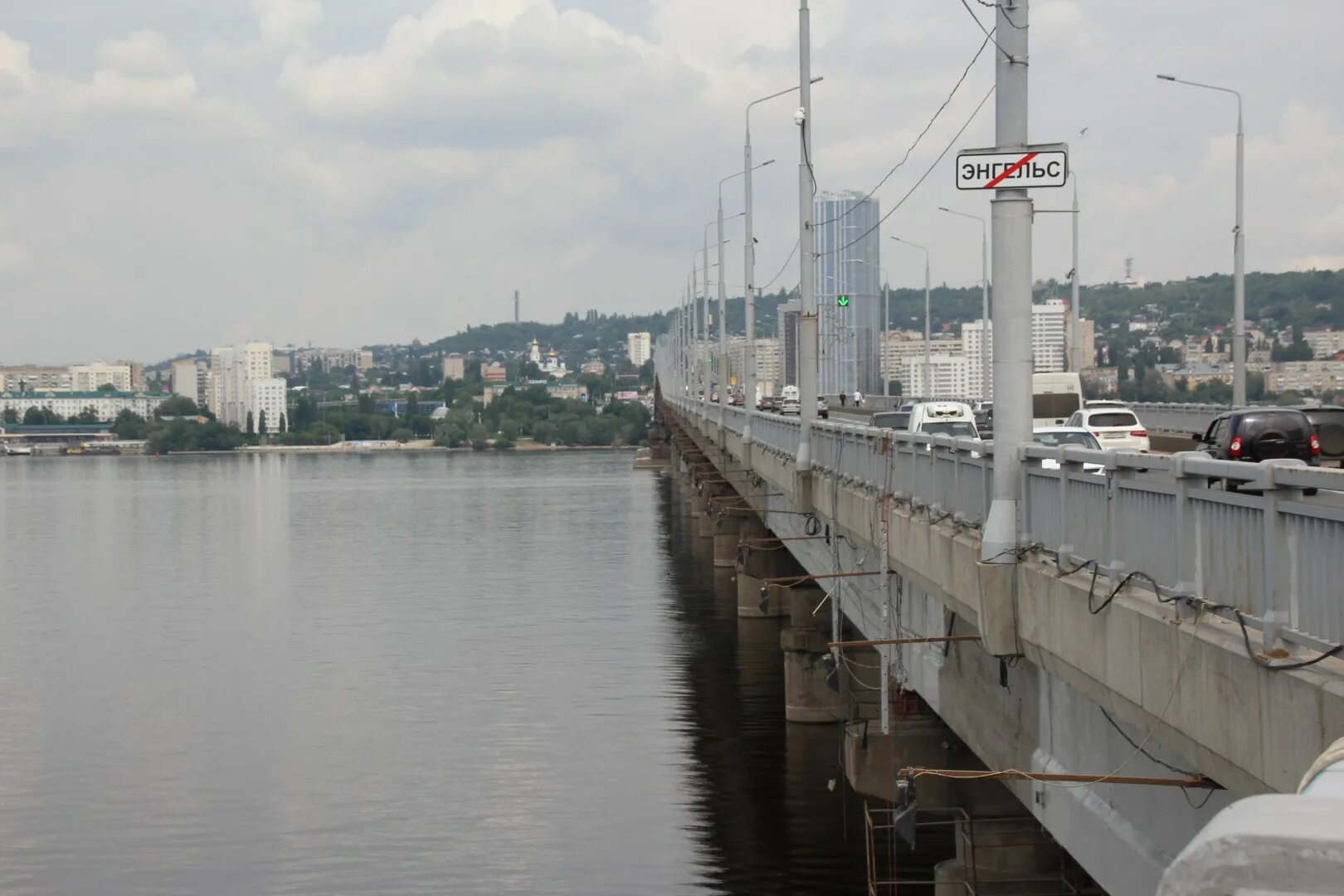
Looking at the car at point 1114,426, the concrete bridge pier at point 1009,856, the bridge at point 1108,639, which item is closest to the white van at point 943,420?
the car at point 1114,426

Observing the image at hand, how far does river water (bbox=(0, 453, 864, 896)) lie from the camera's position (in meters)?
25.9

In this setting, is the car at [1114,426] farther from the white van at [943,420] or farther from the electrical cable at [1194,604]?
the electrical cable at [1194,604]

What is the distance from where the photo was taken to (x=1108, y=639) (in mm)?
10133

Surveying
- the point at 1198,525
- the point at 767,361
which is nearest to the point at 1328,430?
the point at 1198,525

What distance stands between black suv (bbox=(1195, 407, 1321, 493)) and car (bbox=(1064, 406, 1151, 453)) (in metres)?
8.12

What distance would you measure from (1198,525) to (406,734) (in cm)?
2870

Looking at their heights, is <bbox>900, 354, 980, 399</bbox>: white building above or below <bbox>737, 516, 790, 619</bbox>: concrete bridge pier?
above

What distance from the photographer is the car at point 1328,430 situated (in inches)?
1170

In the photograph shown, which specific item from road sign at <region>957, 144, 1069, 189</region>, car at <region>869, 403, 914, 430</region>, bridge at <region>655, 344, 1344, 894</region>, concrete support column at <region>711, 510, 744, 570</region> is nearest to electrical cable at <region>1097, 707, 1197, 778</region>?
bridge at <region>655, 344, 1344, 894</region>

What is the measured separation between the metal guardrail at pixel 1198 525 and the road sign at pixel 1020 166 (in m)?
1.99

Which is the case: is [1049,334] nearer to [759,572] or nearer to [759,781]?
[759,572]

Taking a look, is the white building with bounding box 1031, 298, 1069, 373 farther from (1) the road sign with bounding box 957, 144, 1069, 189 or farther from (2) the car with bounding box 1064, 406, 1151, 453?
(1) the road sign with bounding box 957, 144, 1069, 189

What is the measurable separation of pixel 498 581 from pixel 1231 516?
58.9 m

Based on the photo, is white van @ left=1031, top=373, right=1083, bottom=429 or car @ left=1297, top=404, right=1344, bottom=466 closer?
car @ left=1297, top=404, right=1344, bottom=466
